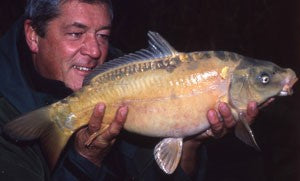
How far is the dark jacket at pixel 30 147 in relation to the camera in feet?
8.91

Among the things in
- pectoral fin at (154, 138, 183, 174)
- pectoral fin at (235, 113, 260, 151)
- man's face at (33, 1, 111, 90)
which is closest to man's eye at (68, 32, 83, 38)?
man's face at (33, 1, 111, 90)

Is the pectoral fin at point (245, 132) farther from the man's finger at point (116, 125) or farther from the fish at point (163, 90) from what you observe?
the man's finger at point (116, 125)

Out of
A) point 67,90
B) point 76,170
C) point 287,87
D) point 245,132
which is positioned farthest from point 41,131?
point 287,87

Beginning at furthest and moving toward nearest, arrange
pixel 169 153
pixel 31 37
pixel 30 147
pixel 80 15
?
pixel 31 37, pixel 80 15, pixel 30 147, pixel 169 153

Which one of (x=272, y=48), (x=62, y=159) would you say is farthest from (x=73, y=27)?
(x=272, y=48)

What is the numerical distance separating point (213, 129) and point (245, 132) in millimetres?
261

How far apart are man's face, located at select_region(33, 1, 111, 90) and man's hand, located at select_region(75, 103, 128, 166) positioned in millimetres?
530

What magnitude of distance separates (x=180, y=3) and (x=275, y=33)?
2.49 meters

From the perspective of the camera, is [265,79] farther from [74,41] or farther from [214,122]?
[74,41]

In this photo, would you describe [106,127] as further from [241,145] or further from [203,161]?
[241,145]

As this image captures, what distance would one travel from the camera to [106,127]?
256 cm

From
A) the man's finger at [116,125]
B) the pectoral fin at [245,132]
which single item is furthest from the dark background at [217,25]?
the pectoral fin at [245,132]

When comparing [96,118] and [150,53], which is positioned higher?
[150,53]

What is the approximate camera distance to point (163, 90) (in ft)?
8.01
